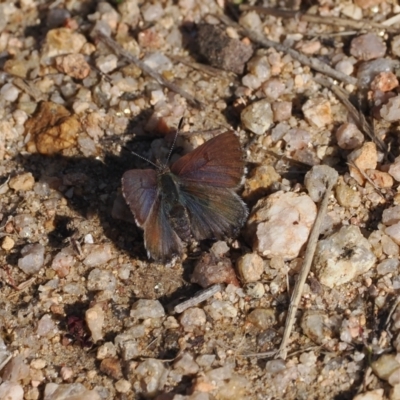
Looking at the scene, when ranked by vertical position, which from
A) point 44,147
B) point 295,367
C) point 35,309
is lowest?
point 295,367

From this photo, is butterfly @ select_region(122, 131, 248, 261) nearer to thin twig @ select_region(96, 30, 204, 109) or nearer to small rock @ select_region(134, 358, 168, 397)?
small rock @ select_region(134, 358, 168, 397)

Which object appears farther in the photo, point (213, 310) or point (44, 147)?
point (44, 147)

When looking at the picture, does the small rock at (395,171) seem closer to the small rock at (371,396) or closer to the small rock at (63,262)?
the small rock at (371,396)

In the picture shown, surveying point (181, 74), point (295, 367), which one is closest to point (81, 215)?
point (181, 74)

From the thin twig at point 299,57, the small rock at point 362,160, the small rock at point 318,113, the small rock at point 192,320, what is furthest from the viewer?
the thin twig at point 299,57

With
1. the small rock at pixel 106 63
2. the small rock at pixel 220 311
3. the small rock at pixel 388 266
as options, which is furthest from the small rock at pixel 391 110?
the small rock at pixel 106 63

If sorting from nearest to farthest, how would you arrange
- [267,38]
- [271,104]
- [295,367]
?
[295,367]
[271,104]
[267,38]

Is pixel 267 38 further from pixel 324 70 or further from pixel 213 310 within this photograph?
pixel 213 310
